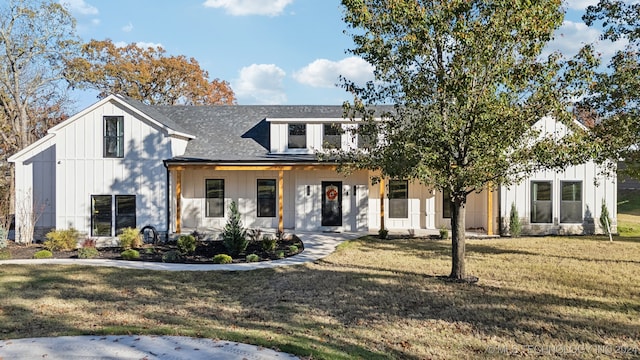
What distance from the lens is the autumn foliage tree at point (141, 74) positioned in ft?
107

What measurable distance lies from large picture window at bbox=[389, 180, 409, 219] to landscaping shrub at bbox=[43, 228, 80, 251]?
12.7 m

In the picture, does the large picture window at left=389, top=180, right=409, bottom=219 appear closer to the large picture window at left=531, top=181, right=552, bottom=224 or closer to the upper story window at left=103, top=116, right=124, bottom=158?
the large picture window at left=531, top=181, right=552, bottom=224

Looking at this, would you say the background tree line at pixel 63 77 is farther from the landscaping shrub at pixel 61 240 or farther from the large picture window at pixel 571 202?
the large picture window at pixel 571 202

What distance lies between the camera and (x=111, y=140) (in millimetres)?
17312

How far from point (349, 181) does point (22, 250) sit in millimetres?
12504

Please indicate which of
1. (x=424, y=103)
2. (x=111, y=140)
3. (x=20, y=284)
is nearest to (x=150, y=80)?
(x=111, y=140)

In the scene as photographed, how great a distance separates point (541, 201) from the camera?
18.5 m

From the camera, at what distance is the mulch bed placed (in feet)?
45.6

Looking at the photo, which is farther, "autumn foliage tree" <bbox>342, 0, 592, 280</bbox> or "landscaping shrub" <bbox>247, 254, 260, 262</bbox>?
"landscaping shrub" <bbox>247, 254, 260, 262</bbox>

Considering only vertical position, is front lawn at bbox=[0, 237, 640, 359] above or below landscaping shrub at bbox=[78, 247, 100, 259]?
below

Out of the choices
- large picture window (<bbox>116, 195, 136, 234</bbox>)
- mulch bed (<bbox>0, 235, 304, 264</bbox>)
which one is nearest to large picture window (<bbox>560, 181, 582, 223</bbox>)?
mulch bed (<bbox>0, 235, 304, 264</bbox>)

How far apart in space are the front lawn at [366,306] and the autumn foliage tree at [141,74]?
2403 cm

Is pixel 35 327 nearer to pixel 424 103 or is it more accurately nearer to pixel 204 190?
pixel 424 103

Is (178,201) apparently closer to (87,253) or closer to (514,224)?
(87,253)
